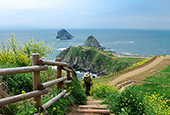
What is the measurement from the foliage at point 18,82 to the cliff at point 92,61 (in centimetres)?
5066

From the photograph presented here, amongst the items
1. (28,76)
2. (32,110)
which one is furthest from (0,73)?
(28,76)

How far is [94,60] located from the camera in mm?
72000

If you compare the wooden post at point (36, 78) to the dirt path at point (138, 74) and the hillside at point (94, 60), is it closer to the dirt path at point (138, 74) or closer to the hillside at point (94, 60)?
the dirt path at point (138, 74)

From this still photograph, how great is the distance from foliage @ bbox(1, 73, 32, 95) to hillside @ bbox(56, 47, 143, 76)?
166 ft

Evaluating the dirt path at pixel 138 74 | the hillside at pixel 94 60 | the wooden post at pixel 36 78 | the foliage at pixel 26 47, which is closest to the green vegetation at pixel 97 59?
the hillside at pixel 94 60

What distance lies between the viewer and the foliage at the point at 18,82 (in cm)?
545

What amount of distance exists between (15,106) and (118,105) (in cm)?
362

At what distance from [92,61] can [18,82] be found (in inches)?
2666

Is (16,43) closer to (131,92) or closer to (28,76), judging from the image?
(28,76)

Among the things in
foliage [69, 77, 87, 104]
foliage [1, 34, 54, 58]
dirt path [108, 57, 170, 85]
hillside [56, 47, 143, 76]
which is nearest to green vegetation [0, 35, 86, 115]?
foliage [69, 77, 87, 104]

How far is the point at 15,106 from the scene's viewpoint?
4.22 metres

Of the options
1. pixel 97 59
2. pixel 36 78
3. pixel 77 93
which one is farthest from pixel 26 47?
pixel 97 59

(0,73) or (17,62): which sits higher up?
(0,73)

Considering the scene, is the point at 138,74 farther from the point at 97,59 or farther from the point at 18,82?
the point at 97,59
